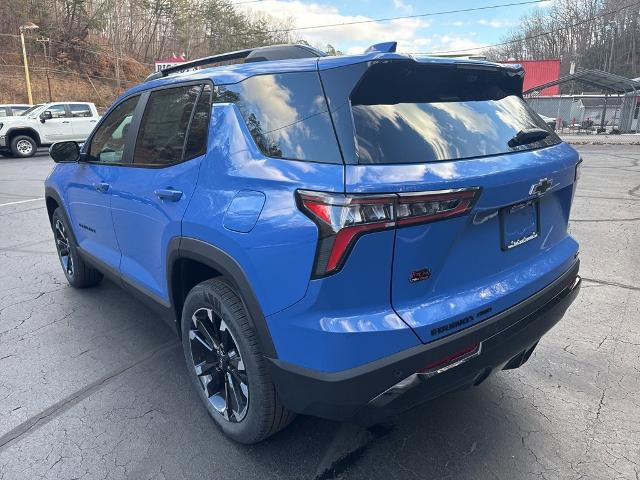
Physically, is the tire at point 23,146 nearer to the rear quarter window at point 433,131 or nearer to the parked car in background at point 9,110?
the parked car in background at point 9,110

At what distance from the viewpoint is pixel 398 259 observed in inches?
69.3

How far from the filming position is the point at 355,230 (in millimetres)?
1703

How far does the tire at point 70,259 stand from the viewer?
4.37m

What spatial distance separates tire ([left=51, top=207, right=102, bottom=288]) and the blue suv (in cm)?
207

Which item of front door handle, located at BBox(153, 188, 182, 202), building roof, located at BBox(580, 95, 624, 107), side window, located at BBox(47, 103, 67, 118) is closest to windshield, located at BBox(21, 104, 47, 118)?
side window, located at BBox(47, 103, 67, 118)

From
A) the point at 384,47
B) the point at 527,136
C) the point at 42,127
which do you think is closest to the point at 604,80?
the point at 42,127

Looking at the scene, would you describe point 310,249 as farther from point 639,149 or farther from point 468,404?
point 639,149

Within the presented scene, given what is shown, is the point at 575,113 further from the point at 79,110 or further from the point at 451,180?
the point at 451,180

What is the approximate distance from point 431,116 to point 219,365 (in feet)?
5.30

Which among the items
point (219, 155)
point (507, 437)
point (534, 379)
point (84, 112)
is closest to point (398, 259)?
point (219, 155)

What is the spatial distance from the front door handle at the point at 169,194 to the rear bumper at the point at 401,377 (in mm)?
1026

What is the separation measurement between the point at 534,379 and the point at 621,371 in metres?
0.57

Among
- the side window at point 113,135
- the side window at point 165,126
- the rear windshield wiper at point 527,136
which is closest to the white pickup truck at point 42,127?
the side window at point 113,135

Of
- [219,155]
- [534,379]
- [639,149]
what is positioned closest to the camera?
[219,155]
